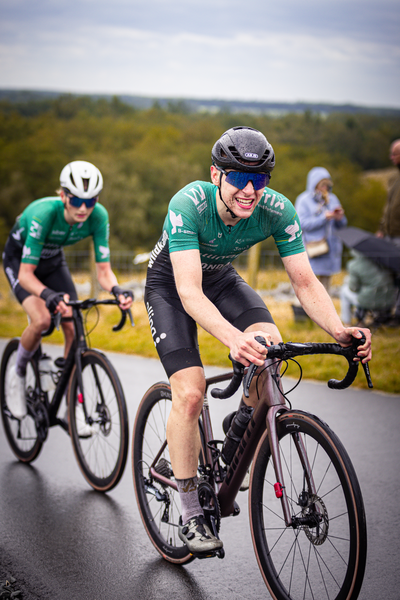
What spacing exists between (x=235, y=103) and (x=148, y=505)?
92.4 metres

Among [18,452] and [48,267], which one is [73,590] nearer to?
[18,452]

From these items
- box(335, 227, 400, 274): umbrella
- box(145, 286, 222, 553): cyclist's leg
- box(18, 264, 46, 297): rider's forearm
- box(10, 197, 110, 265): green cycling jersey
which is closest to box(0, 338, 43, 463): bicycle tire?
box(18, 264, 46, 297): rider's forearm

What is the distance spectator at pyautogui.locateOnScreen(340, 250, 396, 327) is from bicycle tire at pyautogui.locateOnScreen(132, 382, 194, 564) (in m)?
5.83

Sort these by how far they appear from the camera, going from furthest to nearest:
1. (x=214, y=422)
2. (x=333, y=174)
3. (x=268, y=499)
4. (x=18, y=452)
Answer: (x=333, y=174), (x=214, y=422), (x=18, y=452), (x=268, y=499)

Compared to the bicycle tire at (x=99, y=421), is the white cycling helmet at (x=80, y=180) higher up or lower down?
higher up

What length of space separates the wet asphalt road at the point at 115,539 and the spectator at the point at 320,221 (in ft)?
13.8

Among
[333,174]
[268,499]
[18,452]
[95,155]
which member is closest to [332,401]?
[268,499]

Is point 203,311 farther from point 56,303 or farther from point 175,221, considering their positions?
point 56,303

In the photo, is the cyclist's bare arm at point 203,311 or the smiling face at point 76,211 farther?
the smiling face at point 76,211

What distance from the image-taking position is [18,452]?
16.7ft

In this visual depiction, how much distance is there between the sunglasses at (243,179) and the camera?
2889 millimetres

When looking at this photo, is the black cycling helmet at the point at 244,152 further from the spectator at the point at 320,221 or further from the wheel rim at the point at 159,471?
the spectator at the point at 320,221

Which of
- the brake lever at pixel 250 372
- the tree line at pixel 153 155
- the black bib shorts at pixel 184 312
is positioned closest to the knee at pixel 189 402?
the black bib shorts at pixel 184 312

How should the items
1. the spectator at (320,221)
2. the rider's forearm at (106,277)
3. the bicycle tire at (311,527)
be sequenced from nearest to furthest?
the bicycle tire at (311,527) → the rider's forearm at (106,277) → the spectator at (320,221)
